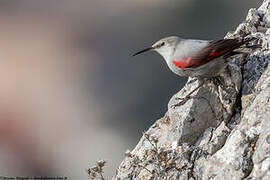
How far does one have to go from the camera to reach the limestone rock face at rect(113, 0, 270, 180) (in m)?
5.73

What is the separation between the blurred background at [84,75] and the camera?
62.4ft

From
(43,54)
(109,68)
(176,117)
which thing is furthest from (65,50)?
(176,117)

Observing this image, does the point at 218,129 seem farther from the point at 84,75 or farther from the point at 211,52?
the point at 84,75

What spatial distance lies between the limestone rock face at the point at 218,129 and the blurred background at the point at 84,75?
860 cm

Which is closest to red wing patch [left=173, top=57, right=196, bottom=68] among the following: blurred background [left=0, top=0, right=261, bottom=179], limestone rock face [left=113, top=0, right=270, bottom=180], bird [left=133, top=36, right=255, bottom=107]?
bird [left=133, top=36, right=255, bottom=107]

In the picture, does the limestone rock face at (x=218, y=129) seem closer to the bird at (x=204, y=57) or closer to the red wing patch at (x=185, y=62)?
the bird at (x=204, y=57)

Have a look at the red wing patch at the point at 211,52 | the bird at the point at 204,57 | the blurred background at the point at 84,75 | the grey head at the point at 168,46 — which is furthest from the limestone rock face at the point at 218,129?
the blurred background at the point at 84,75

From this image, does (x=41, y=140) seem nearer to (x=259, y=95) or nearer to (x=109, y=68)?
(x=109, y=68)

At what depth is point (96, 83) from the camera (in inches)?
906

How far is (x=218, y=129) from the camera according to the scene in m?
6.79

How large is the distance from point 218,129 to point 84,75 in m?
17.5

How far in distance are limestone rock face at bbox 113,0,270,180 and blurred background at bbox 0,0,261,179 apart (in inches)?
339

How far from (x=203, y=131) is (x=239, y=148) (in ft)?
4.38

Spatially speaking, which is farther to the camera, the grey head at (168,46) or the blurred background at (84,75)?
the blurred background at (84,75)
